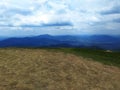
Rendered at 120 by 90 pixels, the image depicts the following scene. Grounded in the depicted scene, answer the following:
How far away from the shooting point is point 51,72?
28.1m

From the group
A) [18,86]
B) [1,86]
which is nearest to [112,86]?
[18,86]

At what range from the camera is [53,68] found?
2925 centimetres

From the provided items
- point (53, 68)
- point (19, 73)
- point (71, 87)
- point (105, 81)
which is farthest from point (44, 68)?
point (105, 81)

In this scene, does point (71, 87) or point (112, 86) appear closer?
point (71, 87)

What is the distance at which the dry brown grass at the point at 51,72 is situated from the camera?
25.2 meters

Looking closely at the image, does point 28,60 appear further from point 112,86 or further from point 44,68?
point 112,86

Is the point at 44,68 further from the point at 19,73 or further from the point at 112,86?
the point at 112,86

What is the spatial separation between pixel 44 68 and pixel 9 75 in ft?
14.2

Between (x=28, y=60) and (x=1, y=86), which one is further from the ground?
(x=28, y=60)

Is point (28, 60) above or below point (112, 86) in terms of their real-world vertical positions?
above

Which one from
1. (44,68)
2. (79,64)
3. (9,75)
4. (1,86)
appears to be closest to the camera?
(1,86)

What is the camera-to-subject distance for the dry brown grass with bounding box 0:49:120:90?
25.2m

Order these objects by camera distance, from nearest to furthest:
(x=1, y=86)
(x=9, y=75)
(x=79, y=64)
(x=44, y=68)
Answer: (x=1, y=86) < (x=9, y=75) < (x=44, y=68) < (x=79, y=64)

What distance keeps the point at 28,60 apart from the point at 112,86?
10737 mm
